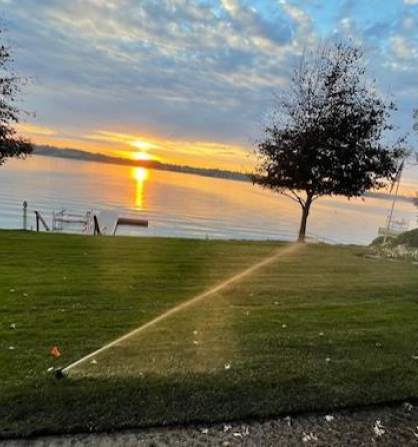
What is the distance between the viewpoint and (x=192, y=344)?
445 cm

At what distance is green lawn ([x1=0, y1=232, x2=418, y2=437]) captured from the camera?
320 centimetres

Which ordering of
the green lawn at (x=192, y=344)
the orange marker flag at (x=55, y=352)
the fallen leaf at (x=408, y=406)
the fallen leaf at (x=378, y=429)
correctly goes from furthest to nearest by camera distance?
the orange marker flag at (x=55, y=352) → the fallen leaf at (x=408, y=406) → the green lawn at (x=192, y=344) → the fallen leaf at (x=378, y=429)

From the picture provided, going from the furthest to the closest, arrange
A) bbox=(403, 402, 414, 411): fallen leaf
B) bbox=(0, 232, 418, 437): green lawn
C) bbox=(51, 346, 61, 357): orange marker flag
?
bbox=(51, 346, 61, 357): orange marker flag < bbox=(403, 402, 414, 411): fallen leaf < bbox=(0, 232, 418, 437): green lawn

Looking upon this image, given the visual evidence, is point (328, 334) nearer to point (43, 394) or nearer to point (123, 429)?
point (123, 429)

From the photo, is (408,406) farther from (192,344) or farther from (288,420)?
(192,344)

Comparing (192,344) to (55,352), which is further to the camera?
(192,344)

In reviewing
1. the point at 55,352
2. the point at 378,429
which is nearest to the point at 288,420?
the point at 378,429

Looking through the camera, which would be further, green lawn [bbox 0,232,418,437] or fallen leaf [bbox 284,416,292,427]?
green lawn [bbox 0,232,418,437]

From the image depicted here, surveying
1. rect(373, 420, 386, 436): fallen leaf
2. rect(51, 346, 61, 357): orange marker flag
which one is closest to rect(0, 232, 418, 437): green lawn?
rect(51, 346, 61, 357): orange marker flag

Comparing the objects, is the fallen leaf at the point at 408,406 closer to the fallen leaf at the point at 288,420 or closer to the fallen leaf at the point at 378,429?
the fallen leaf at the point at 378,429

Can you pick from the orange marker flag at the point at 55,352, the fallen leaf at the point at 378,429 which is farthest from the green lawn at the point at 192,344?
the fallen leaf at the point at 378,429

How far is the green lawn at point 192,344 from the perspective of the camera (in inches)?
126

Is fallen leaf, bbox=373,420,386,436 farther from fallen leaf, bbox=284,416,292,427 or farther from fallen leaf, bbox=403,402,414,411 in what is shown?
fallen leaf, bbox=284,416,292,427

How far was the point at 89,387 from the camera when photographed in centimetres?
338
